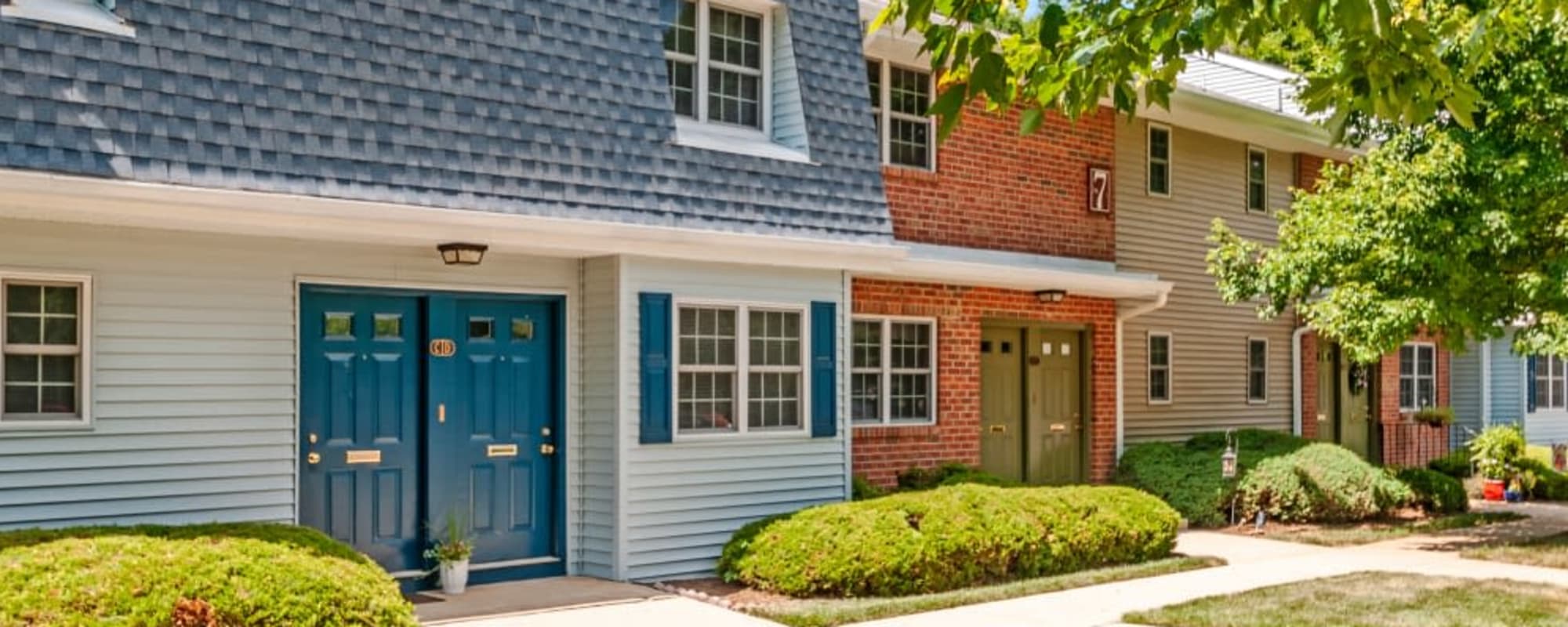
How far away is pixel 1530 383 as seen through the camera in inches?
1104

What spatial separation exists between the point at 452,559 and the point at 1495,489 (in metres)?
15.6

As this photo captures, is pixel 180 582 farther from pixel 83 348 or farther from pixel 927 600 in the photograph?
pixel 927 600

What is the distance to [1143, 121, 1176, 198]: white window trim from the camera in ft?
62.0

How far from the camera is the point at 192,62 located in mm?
9719

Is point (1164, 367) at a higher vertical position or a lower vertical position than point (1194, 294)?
lower

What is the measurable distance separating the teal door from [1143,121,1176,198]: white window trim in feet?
30.2

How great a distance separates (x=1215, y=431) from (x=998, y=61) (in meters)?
14.9

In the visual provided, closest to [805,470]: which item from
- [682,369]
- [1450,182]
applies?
[682,369]

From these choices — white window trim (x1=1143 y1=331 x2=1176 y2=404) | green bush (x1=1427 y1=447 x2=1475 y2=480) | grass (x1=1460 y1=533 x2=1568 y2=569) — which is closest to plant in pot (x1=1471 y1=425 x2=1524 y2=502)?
green bush (x1=1427 y1=447 x2=1475 y2=480)

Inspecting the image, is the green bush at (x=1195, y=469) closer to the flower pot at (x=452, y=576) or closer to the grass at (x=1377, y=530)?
the grass at (x=1377, y=530)

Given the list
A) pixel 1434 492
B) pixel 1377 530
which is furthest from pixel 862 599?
pixel 1434 492

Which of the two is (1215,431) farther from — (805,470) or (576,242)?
(576,242)

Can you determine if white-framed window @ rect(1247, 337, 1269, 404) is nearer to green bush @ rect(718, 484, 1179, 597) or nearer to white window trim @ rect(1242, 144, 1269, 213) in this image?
white window trim @ rect(1242, 144, 1269, 213)

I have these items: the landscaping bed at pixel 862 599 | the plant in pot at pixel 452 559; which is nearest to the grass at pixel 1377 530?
the landscaping bed at pixel 862 599
